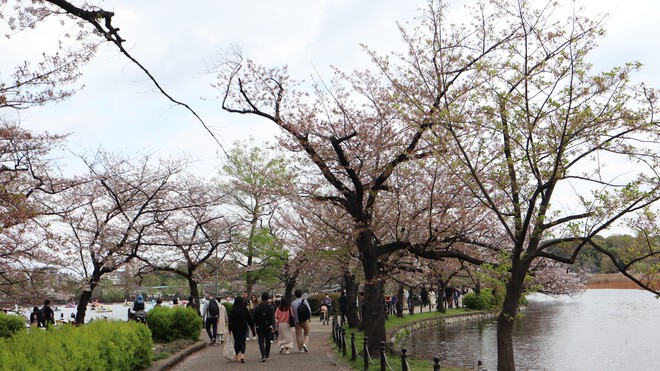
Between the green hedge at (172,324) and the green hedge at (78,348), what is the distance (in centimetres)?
661

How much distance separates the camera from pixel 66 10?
492 cm

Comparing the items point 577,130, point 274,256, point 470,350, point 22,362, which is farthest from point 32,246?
point 274,256

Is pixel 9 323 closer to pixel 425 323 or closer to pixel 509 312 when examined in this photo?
pixel 509 312

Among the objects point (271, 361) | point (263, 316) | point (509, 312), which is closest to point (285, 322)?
point (263, 316)

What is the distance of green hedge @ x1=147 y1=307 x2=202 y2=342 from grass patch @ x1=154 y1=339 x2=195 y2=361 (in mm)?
636

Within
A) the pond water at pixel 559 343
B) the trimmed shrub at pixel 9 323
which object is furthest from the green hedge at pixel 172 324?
the pond water at pixel 559 343

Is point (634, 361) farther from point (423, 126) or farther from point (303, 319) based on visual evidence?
point (423, 126)

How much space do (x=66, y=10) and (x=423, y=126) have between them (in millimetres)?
7800

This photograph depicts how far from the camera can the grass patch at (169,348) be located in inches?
539

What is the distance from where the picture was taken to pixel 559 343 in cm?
2297

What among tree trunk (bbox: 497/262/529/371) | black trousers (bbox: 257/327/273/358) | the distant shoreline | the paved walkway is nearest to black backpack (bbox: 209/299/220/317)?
the paved walkway

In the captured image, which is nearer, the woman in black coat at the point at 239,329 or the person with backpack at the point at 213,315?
the woman in black coat at the point at 239,329

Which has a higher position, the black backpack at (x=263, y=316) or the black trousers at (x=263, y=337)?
the black backpack at (x=263, y=316)

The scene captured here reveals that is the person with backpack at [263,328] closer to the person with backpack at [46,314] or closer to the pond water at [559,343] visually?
the person with backpack at [46,314]
